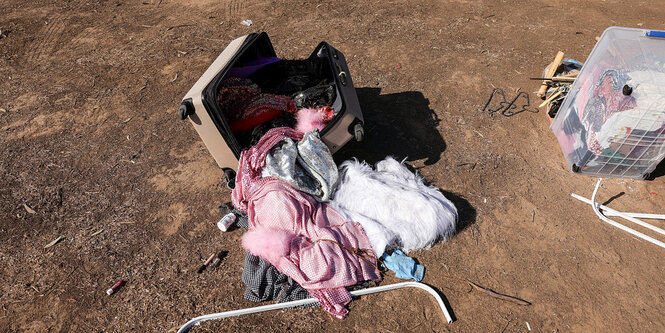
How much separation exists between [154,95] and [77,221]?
220 centimetres

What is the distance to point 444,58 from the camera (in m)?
5.66

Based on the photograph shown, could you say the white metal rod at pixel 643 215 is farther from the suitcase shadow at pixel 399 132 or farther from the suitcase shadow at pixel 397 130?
the suitcase shadow at pixel 397 130

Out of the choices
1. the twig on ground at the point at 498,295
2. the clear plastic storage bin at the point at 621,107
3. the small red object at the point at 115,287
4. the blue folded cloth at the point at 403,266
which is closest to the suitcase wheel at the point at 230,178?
the small red object at the point at 115,287

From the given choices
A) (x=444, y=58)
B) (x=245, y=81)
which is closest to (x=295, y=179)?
(x=245, y=81)

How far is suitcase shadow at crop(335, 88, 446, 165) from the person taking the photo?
4.23 meters

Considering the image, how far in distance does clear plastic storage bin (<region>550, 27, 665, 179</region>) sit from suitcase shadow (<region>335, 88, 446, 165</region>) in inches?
56.0

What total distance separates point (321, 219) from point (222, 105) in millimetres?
1618

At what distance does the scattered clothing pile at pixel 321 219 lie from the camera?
3.01 m

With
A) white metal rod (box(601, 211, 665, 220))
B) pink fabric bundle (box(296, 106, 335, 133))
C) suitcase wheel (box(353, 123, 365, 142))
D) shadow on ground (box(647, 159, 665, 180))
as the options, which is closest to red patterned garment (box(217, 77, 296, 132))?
pink fabric bundle (box(296, 106, 335, 133))

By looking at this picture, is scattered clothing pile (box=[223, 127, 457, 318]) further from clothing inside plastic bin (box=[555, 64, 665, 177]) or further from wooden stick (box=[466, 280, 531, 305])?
clothing inside plastic bin (box=[555, 64, 665, 177])

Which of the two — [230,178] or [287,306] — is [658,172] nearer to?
[287,306]

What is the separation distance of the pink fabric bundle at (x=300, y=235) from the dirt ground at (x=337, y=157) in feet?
A: 0.68

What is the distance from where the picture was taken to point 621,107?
3305mm

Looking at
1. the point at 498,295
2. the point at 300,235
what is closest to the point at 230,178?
the point at 300,235
